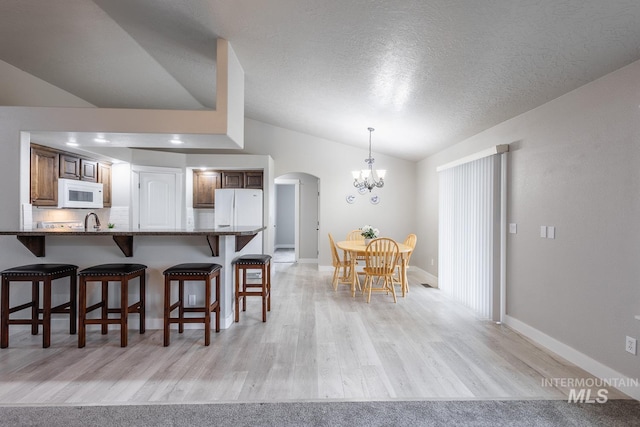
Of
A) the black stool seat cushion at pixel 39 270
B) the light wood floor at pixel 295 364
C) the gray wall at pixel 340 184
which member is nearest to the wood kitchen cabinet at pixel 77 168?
the black stool seat cushion at pixel 39 270

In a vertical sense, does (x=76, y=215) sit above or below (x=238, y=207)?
below

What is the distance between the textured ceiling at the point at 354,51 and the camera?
1.97 metres

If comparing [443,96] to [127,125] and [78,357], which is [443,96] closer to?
[127,125]

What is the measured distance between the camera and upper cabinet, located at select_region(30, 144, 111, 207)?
3684 millimetres

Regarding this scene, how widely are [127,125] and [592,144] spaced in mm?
4029

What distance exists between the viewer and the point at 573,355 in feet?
8.31

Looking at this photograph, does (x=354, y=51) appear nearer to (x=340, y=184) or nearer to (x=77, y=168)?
(x=340, y=184)

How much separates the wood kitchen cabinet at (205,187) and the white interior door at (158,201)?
36 cm

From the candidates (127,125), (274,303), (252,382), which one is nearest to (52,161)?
(127,125)

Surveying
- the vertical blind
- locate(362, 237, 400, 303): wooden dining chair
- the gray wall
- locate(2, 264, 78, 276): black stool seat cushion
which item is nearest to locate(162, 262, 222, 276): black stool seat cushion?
locate(2, 264, 78, 276): black stool seat cushion

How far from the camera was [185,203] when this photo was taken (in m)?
5.73

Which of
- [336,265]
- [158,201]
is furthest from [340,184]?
[158,201]

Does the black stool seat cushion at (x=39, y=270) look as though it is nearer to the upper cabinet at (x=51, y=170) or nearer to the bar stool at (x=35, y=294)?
the bar stool at (x=35, y=294)

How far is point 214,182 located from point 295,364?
4.25 metres
